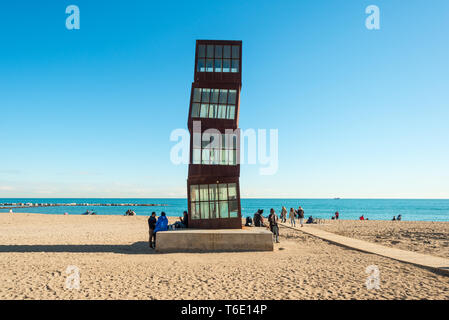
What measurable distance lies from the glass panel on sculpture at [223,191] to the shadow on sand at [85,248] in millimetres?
5166

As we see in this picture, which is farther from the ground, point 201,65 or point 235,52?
point 235,52

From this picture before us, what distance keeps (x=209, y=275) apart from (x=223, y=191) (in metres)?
8.12

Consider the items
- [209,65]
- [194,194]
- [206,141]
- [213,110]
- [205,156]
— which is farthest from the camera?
[209,65]

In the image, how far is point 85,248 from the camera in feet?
53.6

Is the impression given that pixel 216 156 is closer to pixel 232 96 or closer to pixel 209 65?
pixel 232 96

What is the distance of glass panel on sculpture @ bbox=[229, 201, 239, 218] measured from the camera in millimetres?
18016

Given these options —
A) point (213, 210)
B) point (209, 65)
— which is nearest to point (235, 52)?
point (209, 65)

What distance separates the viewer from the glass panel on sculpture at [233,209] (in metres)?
18.0

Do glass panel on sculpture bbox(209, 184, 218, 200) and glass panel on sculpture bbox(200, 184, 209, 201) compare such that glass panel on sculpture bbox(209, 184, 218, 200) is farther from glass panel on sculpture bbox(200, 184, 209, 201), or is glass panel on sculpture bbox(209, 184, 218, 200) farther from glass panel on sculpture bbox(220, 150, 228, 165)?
glass panel on sculpture bbox(220, 150, 228, 165)

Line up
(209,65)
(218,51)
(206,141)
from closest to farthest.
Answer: (206,141), (209,65), (218,51)

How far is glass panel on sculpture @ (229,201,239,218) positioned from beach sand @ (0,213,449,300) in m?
3.48

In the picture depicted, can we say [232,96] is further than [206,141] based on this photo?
Yes

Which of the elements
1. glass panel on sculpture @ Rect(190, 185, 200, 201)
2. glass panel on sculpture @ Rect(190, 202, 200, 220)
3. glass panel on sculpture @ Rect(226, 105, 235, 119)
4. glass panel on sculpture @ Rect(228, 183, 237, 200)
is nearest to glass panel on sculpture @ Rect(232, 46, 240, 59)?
glass panel on sculpture @ Rect(226, 105, 235, 119)
